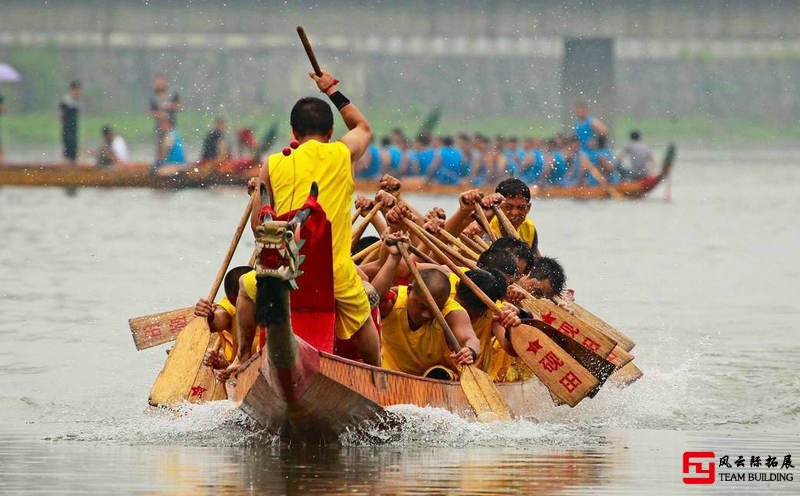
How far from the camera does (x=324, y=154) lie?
33.2 ft

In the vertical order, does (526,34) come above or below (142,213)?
above

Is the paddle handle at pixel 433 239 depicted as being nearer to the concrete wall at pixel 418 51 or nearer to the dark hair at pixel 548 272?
the dark hair at pixel 548 272

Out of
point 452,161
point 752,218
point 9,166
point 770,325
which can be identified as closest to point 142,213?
point 9,166

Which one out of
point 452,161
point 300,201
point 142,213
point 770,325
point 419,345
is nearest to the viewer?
point 300,201

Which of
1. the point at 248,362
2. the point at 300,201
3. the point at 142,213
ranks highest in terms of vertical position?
the point at 142,213

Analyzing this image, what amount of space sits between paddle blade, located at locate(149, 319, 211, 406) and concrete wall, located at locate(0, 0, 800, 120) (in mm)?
35728

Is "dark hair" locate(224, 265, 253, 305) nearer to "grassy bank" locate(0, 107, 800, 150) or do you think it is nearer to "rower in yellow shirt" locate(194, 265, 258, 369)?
"rower in yellow shirt" locate(194, 265, 258, 369)

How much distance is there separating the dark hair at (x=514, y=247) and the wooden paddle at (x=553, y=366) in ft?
3.39

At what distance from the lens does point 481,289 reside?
1168 cm

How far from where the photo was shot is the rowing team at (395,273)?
10141 millimetres

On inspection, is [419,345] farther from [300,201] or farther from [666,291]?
[666,291]

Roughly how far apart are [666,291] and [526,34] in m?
28.1

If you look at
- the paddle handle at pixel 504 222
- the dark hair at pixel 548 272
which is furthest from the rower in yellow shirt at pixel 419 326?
the paddle handle at pixel 504 222

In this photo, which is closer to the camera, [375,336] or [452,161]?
[375,336]
